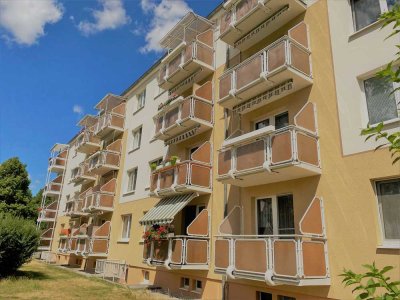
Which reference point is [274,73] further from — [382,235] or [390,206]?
[382,235]

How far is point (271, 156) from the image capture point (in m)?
11.9

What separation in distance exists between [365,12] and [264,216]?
348 inches

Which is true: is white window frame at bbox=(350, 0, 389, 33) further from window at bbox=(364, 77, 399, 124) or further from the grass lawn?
the grass lawn

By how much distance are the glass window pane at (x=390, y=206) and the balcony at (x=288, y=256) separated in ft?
6.50

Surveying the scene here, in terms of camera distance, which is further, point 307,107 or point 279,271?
point 307,107

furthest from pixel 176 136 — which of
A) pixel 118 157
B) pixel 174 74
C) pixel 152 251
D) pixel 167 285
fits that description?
pixel 118 157

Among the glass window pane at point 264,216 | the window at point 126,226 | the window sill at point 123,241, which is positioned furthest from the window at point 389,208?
the window at point 126,226

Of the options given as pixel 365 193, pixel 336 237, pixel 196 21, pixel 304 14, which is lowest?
pixel 336 237

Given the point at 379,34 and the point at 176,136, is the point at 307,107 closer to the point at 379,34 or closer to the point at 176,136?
the point at 379,34

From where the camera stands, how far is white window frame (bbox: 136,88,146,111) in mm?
28205

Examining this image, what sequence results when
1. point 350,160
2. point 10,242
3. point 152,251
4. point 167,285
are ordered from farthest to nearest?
point 10,242
point 167,285
point 152,251
point 350,160

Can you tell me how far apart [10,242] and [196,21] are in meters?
18.1

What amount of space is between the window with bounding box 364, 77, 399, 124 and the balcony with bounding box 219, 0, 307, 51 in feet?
17.2

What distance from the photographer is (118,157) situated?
29031 millimetres
